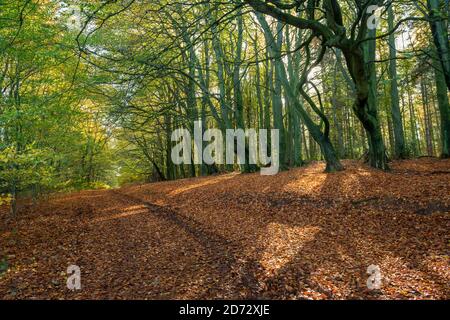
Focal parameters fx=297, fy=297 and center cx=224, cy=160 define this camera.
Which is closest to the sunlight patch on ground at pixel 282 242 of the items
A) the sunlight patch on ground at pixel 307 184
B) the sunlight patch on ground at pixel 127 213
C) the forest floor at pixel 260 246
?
the forest floor at pixel 260 246

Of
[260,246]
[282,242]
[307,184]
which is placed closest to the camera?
[260,246]

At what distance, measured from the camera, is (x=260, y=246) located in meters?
5.06

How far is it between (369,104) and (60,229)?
1001 cm

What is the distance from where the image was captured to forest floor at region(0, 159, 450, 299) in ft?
12.0

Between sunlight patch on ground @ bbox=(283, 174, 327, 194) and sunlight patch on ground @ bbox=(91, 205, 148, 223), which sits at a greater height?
sunlight patch on ground @ bbox=(283, 174, 327, 194)

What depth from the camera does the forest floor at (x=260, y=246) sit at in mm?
3656

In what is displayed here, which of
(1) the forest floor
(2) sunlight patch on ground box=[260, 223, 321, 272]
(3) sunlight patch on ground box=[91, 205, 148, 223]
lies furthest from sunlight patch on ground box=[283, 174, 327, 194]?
(3) sunlight patch on ground box=[91, 205, 148, 223]

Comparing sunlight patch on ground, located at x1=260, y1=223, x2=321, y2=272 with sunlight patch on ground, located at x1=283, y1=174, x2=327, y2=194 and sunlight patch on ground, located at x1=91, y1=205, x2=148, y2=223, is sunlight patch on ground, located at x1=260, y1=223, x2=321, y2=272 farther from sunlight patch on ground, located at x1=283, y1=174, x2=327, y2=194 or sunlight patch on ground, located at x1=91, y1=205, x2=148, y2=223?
sunlight patch on ground, located at x1=91, y1=205, x2=148, y2=223

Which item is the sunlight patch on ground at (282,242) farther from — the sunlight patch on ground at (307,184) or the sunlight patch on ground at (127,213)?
the sunlight patch on ground at (127,213)

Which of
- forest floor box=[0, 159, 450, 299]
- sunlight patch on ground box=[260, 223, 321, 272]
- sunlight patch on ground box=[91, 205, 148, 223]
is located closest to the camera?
forest floor box=[0, 159, 450, 299]

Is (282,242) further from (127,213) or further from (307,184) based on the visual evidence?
(127,213)

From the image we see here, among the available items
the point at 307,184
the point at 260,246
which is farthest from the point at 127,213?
the point at 307,184

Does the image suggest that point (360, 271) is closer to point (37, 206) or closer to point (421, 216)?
point (421, 216)
